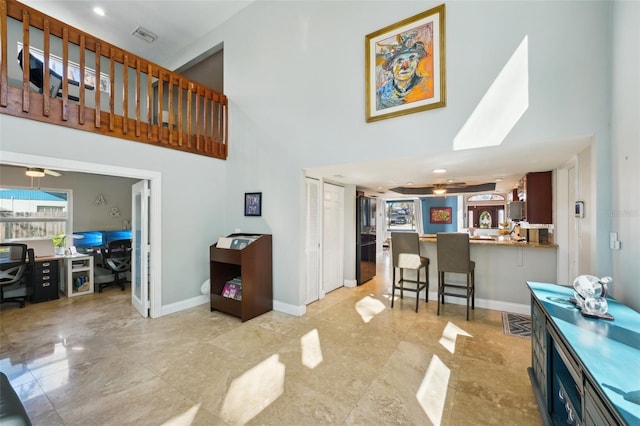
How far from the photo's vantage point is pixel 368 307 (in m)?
4.14

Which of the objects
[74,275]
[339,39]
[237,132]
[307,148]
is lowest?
[74,275]

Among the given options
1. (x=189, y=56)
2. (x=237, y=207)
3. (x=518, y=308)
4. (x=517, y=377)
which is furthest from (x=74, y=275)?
(x=518, y=308)

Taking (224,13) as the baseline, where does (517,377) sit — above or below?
below

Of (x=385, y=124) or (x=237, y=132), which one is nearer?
(x=385, y=124)

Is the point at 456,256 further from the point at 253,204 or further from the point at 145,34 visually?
the point at 145,34

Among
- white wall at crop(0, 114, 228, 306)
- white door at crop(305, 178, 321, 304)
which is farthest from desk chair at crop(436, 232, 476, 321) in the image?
white wall at crop(0, 114, 228, 306)

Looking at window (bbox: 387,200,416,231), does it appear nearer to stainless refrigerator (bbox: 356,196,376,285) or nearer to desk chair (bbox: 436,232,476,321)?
stainless refrigerator (bbox: 356,196,376,285)

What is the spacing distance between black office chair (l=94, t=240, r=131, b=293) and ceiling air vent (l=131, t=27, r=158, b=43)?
4.15 metres

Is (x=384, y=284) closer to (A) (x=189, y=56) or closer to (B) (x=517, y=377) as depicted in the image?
(B) (x=517, y=377)

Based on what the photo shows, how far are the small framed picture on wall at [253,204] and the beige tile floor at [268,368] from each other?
1.60 meters

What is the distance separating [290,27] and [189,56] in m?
2.76

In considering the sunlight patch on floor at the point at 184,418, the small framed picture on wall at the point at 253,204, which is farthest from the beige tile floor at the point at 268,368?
the small framed picture on wall at the point at 253,204

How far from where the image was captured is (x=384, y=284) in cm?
550

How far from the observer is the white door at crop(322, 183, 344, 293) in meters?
4.83
